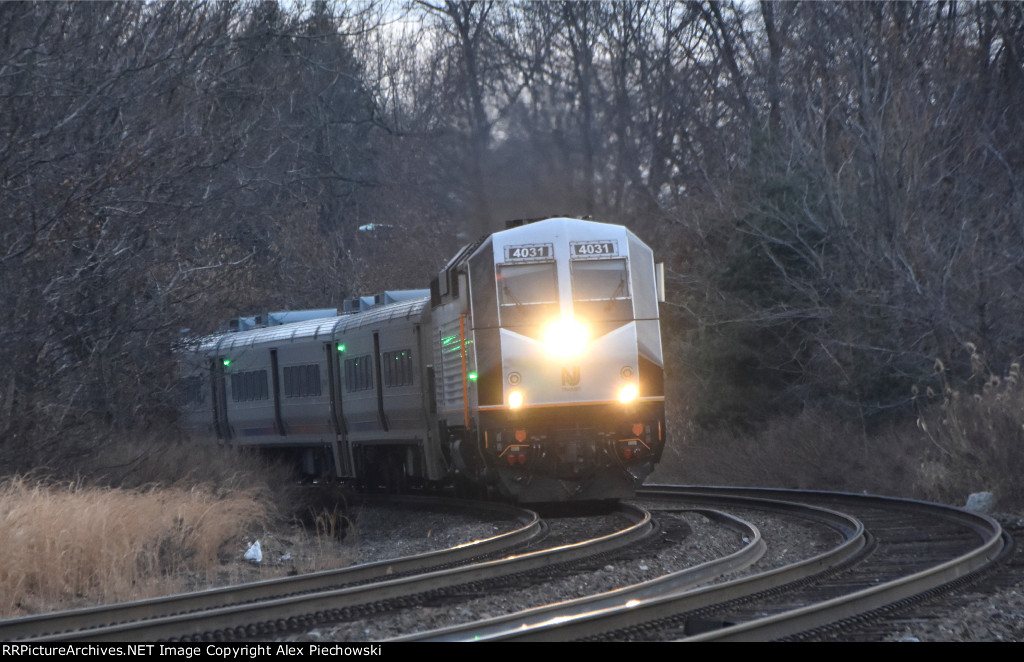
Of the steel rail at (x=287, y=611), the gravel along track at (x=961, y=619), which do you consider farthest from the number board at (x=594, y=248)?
the gravel along track at (x=961, y=619)

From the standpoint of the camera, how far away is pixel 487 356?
15969 mm

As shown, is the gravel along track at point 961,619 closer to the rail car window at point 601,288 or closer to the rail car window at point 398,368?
the rail car window at point 601,288

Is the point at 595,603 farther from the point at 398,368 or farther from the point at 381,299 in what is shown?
the point at 381,299

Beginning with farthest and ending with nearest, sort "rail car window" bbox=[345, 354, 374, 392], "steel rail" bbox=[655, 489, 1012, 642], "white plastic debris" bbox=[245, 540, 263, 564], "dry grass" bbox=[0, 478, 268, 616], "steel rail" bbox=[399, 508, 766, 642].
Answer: "rail car window" bbox=[345, 354, 374, 392]
"white plastic debris" bbox=[245, 540, 263, 564]
"dry grass" bbox=[0, 478, 268, 616]
"steel rail" bbox=[399, 508, 766, 642]
"steel rail" bbox=[655, 489, 1012, 642]

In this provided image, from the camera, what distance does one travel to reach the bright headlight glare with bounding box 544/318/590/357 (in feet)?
53.2

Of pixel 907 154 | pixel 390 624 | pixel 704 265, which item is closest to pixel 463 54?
pixel 704 265

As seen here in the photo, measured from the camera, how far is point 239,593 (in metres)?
10.1

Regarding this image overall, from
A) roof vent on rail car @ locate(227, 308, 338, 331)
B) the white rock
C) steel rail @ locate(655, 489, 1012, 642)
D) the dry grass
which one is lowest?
the white rock

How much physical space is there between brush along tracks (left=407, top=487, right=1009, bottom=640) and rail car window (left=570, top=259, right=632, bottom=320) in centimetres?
324

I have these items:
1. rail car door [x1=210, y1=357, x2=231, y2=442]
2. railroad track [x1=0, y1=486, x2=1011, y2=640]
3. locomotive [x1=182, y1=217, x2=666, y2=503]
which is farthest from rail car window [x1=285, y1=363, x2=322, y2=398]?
railroad track [x1=0, y1=486, x2=1011, y2=640]

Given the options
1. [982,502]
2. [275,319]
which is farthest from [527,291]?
[275,319]

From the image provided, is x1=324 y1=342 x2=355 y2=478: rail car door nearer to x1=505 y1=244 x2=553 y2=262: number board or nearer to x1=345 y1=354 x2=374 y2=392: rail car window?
x1=345 y1=354 x2=374 y2=392: rail car window

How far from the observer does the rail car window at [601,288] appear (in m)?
16.4

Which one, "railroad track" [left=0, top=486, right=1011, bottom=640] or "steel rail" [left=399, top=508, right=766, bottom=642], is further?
"railroad track" [left=0, top=486, right=1011, bottom=640]
